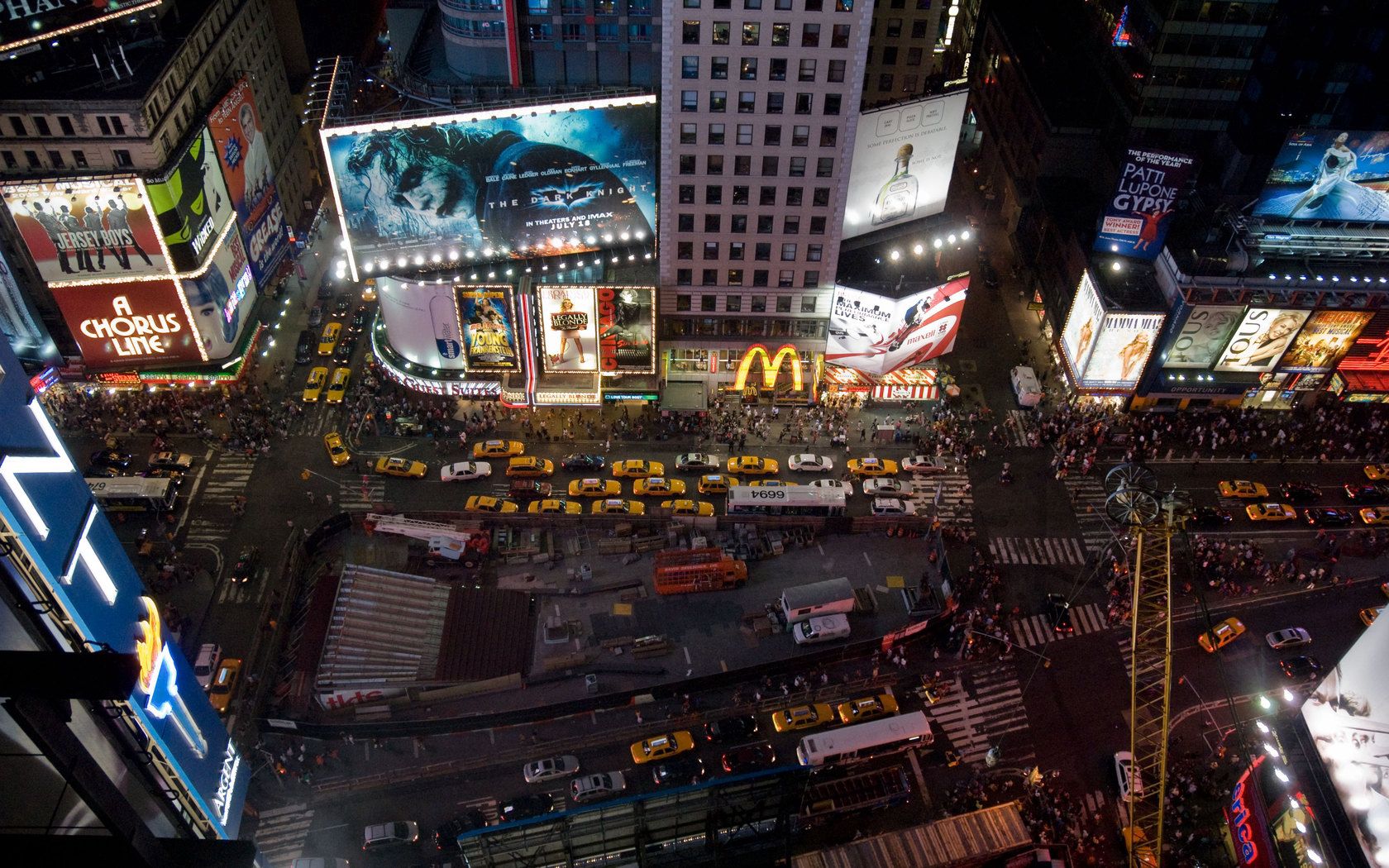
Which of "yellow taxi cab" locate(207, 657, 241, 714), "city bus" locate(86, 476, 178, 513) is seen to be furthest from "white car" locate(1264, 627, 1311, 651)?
"city bus" locate(86, 476, 178, 513)

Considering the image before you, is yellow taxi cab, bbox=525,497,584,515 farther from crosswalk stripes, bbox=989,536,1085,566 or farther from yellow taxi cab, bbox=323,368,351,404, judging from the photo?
crosswalk stripes, bbox=989,536,1085,566

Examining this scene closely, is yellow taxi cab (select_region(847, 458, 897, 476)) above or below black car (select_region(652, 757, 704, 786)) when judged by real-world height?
above

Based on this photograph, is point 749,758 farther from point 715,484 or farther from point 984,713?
point 715,484

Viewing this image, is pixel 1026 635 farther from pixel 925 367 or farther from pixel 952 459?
pixel 925 367

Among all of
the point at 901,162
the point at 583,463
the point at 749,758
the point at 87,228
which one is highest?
the point at 901,162

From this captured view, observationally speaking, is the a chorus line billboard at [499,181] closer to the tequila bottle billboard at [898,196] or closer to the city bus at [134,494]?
the tequila bottle billboard at [898,196]

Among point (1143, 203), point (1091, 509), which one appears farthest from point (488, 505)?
point (1143, 203)

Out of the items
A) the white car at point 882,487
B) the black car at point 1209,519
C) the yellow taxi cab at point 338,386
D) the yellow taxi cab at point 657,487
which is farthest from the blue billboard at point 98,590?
the black car at point 1209,519
